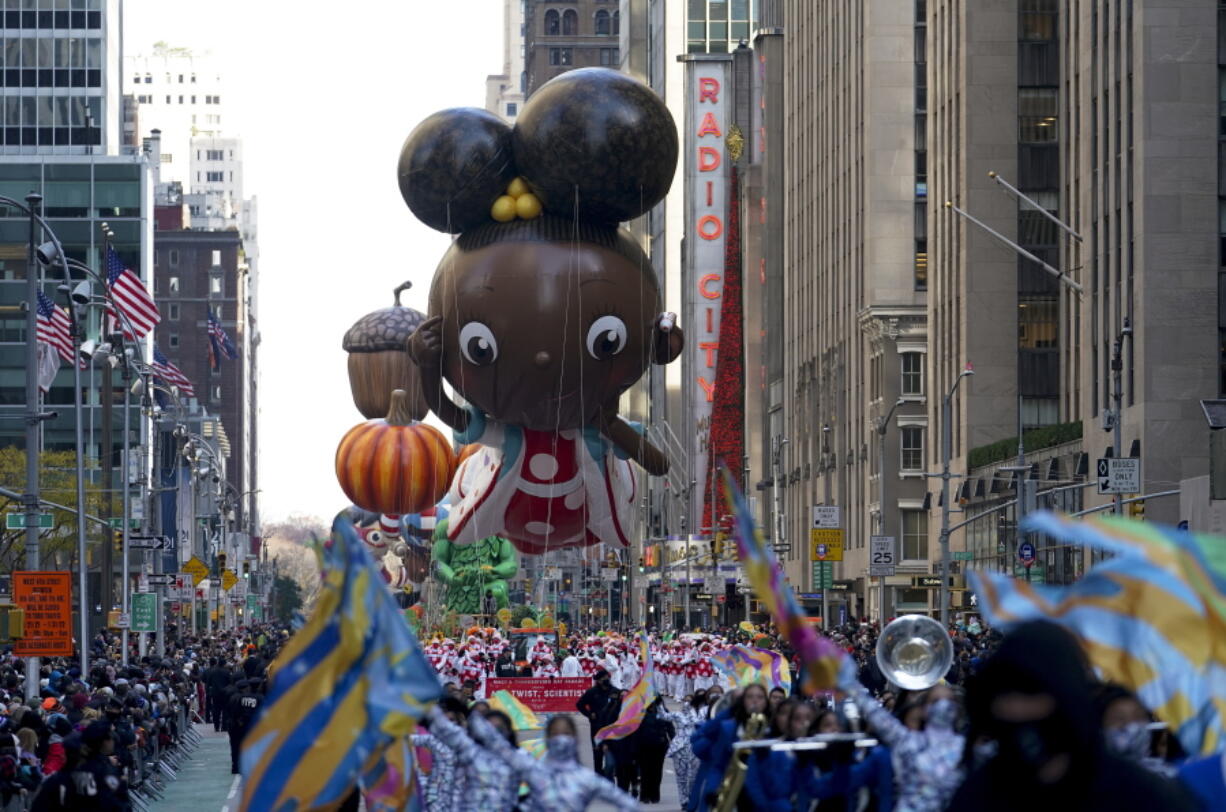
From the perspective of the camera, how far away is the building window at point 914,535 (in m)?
80.4

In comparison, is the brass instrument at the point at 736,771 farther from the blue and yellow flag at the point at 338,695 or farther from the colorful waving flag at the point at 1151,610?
the colorful waving flag at the point at 1151,610

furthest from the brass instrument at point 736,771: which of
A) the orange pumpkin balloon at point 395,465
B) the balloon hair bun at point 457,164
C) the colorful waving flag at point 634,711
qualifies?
the orange pumpkin balloon at point 395,465

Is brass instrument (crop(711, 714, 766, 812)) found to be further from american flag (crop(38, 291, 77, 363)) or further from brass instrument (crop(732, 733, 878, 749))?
american flag (crop(38, 291, 77, 363))

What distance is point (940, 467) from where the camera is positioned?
7281cm

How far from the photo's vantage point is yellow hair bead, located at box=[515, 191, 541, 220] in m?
26.4

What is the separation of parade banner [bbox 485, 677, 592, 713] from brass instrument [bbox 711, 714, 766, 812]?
17.0 meters

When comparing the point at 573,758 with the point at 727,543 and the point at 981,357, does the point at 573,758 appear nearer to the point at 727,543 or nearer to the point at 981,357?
the point at 981,357

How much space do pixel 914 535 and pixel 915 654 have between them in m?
65.5

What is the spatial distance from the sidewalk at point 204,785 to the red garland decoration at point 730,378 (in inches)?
2954

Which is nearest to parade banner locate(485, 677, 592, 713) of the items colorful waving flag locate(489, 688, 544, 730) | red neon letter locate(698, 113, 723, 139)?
colorful waving flag locate(489, 688, 544, 730)

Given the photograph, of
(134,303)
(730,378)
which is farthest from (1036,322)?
(730,378)

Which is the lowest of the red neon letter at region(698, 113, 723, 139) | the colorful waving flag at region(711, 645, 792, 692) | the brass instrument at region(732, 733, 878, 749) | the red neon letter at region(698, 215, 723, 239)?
the colorful waving flag at region(711, 645, 792, 692)

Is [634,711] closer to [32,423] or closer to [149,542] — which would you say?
A: [32,423]

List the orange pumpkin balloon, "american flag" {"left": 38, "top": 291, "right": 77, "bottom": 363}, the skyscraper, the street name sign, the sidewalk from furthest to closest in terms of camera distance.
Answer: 1. the skyscraper
2. "american flag" {"left": 38, "top": 291, "right": 77, "bottom": 363}
3. the orange pumpkin balloon
4. the street name sign
5. the sidewalk
